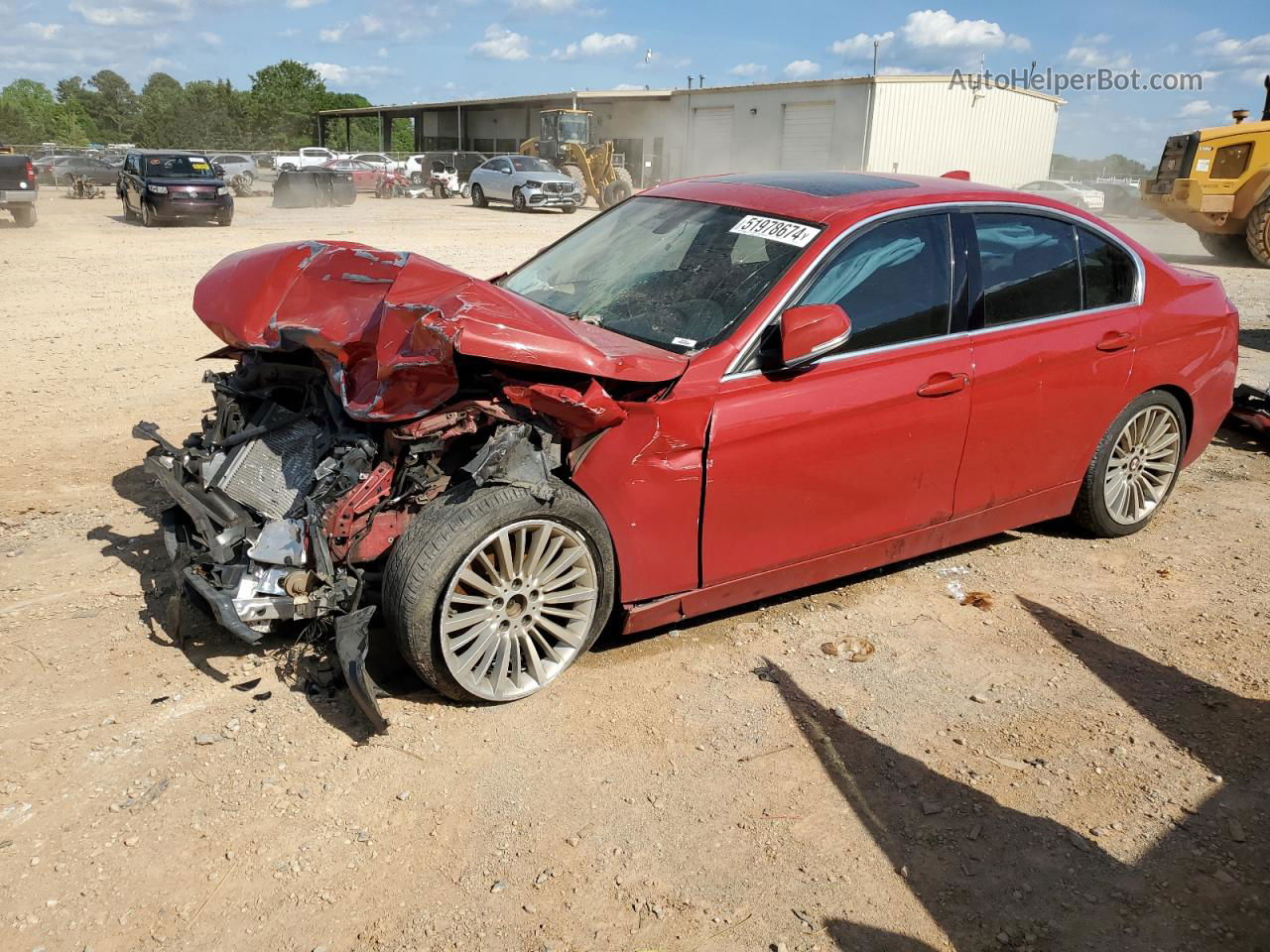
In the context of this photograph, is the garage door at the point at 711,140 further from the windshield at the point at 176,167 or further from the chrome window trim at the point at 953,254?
the chrome window trim at the point at 953,254

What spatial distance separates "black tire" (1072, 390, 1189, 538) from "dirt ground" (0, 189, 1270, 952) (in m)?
0.25

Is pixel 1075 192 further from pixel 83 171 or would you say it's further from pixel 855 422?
pixel 83 171

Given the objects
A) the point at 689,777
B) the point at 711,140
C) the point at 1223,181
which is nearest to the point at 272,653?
the point at 689,777

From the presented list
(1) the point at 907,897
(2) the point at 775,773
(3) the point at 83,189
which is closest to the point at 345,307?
(2) the point at 775,773

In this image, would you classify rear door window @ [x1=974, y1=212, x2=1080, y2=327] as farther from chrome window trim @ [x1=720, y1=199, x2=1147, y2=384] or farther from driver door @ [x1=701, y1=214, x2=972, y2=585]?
driver door @ [x1=701, y1=214, x2=972, y2=585]

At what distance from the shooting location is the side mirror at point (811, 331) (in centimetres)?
346

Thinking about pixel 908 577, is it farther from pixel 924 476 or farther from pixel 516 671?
pixel 516 671

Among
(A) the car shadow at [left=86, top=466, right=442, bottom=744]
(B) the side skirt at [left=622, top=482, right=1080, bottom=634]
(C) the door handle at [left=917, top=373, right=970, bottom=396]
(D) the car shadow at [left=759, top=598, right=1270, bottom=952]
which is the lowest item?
(D) the car shadow at [left=759, top=598, right=1270, bottom=952]

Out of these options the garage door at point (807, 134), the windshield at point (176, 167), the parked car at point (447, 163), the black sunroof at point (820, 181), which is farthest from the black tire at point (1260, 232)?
the parked car at point (447, 163)

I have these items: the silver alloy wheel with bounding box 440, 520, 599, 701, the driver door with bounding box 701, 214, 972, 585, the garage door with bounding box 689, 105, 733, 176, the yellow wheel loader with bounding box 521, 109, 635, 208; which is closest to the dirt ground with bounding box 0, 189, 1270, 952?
the silver alloy wheel with bounding box 440, 520, 599, 701

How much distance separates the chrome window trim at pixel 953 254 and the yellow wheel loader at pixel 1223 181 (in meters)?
15.2

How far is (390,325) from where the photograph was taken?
11.3 feet

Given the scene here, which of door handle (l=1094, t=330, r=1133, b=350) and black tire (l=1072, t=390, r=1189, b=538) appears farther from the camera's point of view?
black tire (l=1072, t=390, r=1189, b=538)

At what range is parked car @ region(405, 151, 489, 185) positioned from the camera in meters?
39.2
